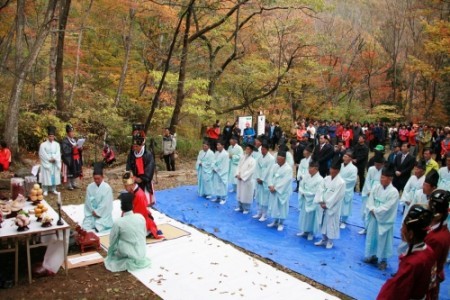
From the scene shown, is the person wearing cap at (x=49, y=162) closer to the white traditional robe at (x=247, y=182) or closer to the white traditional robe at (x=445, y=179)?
the white traditional robe at (x=247, y=182)

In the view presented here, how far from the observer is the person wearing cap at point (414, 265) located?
305 cm

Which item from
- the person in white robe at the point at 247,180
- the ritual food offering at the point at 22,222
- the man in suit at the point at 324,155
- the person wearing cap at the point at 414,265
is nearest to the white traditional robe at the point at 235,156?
the person in white robe at the point at 247,180

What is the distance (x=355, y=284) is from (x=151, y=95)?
1572 centimetres

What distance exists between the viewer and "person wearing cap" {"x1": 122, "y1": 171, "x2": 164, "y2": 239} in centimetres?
696

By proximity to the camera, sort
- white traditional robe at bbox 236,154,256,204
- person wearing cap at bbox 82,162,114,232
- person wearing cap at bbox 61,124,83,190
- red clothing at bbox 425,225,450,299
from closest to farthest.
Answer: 1. red clothing at bbox 425,225,450,299
2. person wearing cap at bbox 82,162,114,232
3. white traditional robe at bbox 236,154,256,204
4. person wearing cap at bbox 61,124,83,190

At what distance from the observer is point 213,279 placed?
20.3ft

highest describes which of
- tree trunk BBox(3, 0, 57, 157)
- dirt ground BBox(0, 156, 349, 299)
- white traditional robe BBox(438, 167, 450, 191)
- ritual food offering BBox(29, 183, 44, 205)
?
tree trunk BBox(3, 0, 57, 157)

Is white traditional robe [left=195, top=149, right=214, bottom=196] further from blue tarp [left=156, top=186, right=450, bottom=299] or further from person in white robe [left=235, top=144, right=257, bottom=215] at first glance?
person in white robe [left=235, top=144, right=257, bottom=215]

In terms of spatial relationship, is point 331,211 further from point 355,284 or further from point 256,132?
point 256,132

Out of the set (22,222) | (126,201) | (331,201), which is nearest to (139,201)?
(126,201)

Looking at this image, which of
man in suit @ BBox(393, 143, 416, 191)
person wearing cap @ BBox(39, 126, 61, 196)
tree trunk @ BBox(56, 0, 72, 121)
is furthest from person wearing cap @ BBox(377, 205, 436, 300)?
tree trunk @ BBox(56, 0, 72, 121)

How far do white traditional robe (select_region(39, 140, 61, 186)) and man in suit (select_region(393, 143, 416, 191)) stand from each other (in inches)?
363

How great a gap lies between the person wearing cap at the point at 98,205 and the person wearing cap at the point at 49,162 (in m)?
3.08

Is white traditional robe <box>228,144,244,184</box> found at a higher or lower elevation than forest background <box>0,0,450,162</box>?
lower
